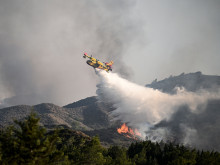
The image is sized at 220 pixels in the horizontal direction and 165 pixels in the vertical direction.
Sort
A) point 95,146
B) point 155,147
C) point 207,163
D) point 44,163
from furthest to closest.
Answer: point 155,147 → point 207,163 → point 95,146 → point 44,163

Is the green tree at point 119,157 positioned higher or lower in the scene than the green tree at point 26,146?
higher

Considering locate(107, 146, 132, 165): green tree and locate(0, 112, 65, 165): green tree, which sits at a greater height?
locate(107, 146, 132, 165): green tree

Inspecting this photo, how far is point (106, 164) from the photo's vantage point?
2606 inches

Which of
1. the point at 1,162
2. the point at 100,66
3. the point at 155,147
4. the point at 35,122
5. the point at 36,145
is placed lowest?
the point at 1,162

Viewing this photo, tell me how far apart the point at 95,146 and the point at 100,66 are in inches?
4357

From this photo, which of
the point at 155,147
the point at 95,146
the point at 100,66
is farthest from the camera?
the point at 100,66

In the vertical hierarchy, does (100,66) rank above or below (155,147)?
above

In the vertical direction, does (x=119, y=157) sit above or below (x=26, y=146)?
above

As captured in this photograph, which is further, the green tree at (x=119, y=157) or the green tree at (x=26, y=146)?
the green tree at (x=119, y=157)

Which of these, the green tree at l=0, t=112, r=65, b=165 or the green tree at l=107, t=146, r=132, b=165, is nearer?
the green tree at l=0, t=112, r=65, b=165

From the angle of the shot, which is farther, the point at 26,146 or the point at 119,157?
the point at 119,157

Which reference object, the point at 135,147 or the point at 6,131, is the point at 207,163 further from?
the point at 6,131

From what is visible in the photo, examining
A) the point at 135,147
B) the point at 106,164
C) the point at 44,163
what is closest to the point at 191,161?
the point at 106,164

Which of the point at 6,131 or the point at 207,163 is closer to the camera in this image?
the point at 6,131
